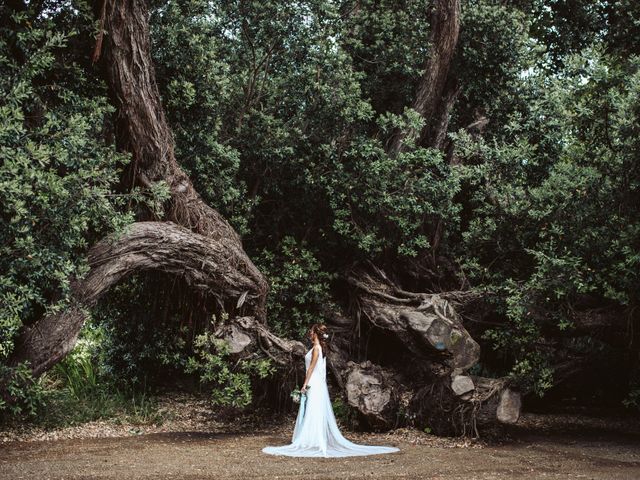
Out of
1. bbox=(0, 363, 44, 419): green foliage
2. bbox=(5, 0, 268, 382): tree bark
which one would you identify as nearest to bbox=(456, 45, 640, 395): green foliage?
bbox=(5, 0, 268, 382): tree bark

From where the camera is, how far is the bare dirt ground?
31.1ft

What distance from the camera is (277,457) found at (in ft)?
34.9

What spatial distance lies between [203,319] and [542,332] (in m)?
6.01

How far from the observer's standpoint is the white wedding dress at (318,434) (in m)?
11.0

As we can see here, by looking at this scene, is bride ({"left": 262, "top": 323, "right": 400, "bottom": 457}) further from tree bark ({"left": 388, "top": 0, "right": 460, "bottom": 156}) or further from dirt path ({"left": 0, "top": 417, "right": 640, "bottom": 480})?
tree bark ({"left": 388, "top": 0, "right": 460, "bottom": 156})

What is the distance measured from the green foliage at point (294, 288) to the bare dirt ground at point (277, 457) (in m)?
1.88

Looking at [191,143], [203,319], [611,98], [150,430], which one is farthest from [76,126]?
[611,98]

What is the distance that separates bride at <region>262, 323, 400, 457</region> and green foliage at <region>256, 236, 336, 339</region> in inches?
97.8

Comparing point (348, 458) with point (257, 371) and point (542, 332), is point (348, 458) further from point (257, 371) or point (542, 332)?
point (542, 332)

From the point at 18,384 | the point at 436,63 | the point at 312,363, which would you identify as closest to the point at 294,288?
the point at 312,363

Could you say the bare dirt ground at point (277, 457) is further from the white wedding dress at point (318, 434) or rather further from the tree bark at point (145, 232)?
the tree bark at point (145, 232)

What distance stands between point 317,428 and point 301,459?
0.89m

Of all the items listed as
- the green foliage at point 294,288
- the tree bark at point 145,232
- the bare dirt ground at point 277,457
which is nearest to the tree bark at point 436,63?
the green foliage at point 294,288

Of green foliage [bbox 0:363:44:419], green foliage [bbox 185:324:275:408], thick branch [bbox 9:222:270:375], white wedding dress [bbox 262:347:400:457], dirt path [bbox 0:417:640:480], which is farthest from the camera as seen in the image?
green foliage [bbox 185:324:275:408]
